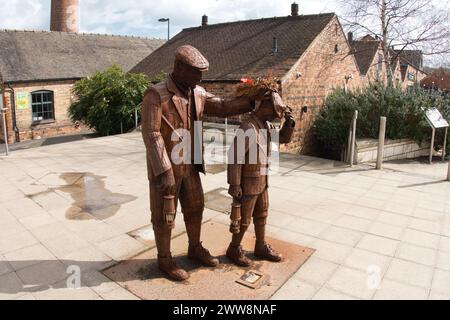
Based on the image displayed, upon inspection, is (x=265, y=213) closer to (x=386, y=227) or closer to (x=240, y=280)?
(x=240, y=280)

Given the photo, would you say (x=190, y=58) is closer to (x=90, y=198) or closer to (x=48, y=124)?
(x=90, y=198)

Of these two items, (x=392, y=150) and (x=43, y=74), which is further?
(x=43, y=74)

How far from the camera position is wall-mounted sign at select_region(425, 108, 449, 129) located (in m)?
9.80

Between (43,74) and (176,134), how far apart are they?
19.8m

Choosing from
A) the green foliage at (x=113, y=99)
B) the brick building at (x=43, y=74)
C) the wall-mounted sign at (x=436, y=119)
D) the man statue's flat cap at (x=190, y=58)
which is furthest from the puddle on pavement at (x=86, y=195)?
the brick building at (x=43, y=74)

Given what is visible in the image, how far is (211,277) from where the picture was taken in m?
3.81

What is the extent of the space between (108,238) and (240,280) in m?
1.95

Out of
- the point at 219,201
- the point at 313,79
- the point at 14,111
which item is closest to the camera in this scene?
the point at 219,201

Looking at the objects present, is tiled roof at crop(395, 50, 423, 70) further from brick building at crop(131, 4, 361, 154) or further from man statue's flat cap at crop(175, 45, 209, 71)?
man statue's flat cap at crop(175, 45, 209, 71)

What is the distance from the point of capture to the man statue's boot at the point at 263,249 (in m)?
4.13

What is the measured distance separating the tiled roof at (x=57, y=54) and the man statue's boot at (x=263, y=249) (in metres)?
19.0

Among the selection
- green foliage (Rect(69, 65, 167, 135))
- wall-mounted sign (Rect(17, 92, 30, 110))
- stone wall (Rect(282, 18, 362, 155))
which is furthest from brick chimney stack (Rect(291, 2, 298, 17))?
wall-mounted sign (Rect(17, 92, 30, 110))

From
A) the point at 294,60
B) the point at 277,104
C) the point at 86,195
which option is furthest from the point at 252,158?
the point at 294,60
